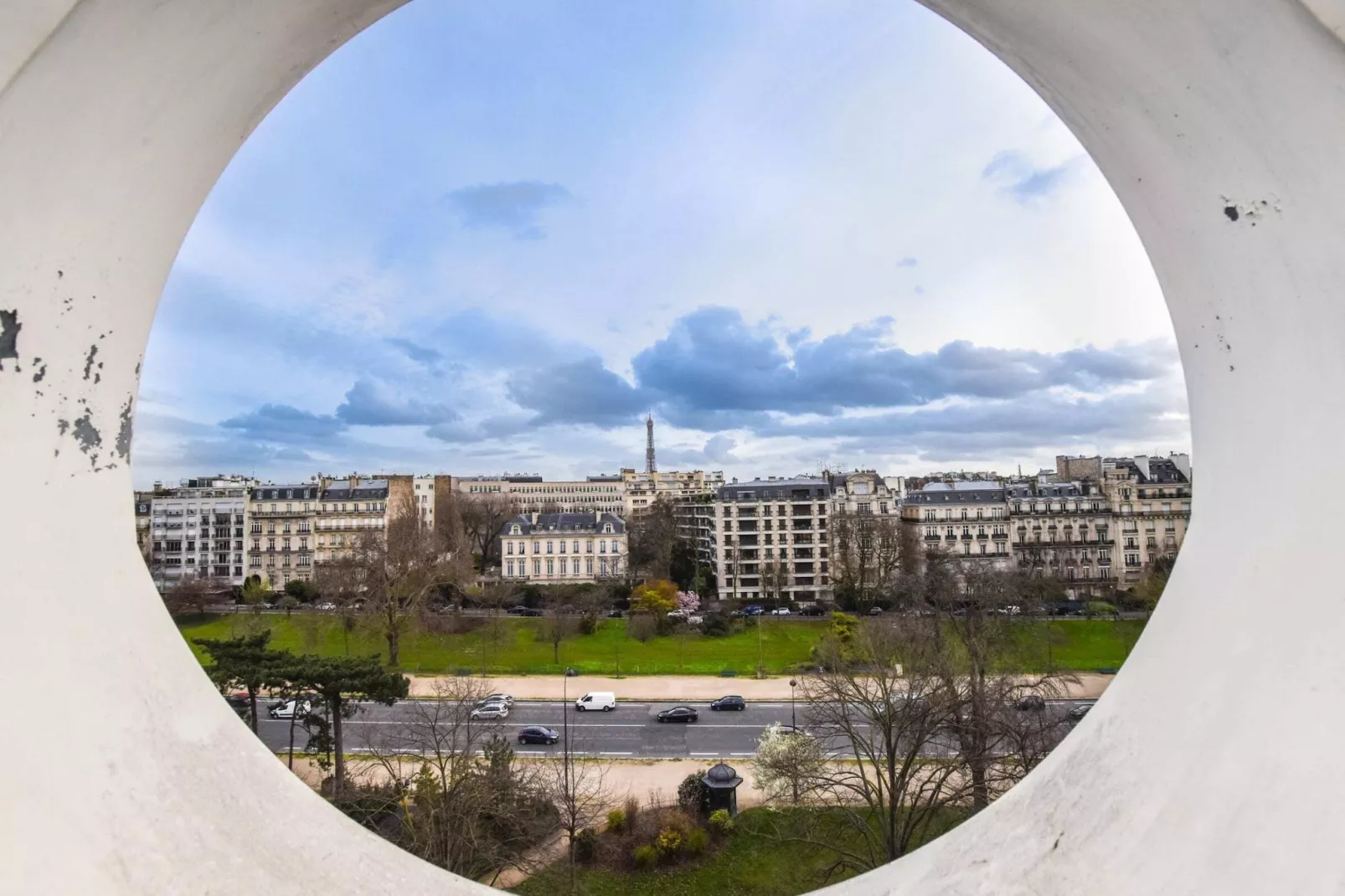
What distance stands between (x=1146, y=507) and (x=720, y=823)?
1233 inches

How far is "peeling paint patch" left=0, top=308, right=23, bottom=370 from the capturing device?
105 cm

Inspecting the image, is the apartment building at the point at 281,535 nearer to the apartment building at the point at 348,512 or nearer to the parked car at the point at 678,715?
the apartment building at the point at 348,512

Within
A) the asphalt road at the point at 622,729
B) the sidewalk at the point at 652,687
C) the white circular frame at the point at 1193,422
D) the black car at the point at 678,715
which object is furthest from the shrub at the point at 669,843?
the white circular frame at the point at 1193,422

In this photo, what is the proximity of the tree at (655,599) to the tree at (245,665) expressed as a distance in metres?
15.4

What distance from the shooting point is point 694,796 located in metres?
10.7

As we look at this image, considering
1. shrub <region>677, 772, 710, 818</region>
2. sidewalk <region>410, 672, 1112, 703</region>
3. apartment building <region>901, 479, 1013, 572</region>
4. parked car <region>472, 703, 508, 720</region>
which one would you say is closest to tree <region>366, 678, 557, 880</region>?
shrub <region>677, 772, 710, 818</region>

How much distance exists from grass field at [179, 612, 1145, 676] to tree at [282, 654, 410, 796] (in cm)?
800

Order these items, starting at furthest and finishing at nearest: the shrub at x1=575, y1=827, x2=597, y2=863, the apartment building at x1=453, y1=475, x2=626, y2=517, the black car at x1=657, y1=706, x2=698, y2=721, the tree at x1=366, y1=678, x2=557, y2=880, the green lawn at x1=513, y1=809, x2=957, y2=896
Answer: the apartment building at x1=453, y1=475, x2=626, y2=517 < the black car at x1=657, y1=706, x2=698, y2=721 < the shrub at x1=575, y1=827, x2=597, y2=863 < the green lawn at x1=513, y1=809, x2=957, y2=896 < the tree at x1=366, y1=678, x2=557, y2=880

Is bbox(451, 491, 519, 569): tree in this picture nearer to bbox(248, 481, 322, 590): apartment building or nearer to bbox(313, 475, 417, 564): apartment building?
bbox(313, 475, 417, 564): apartment building

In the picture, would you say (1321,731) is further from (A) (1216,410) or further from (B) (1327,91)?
(B) (1327,91)

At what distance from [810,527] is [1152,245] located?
3428 cm

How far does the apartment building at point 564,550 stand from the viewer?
1496 inches

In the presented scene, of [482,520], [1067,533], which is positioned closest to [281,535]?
[482,520]

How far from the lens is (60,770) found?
3.53 feet
